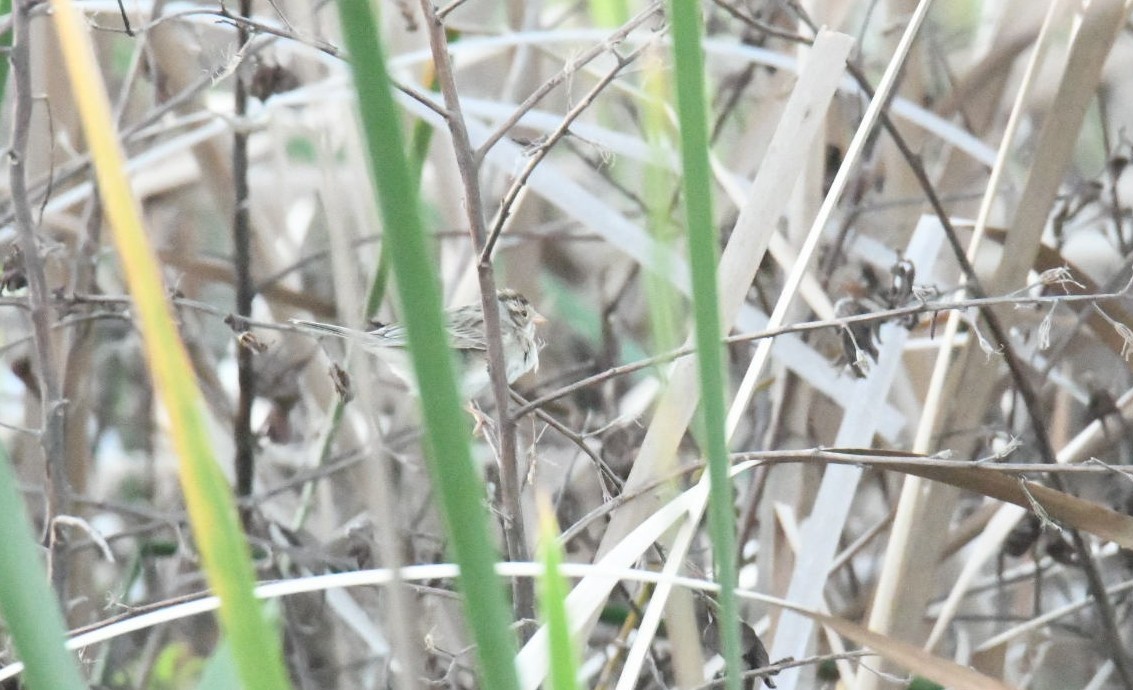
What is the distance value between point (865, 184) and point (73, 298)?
1152 millimetres

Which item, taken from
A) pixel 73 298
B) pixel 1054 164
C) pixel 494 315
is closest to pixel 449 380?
pixel 494 315

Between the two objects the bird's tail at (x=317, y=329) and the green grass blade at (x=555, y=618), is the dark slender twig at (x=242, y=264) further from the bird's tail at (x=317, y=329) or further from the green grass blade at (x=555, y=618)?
the green grass blade at (x=555, y=618)

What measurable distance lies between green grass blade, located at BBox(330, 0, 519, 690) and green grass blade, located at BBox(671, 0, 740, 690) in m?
0.15

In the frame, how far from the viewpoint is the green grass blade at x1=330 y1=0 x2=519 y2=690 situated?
17.8 inches

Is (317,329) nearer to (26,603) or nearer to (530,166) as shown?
(530,166)

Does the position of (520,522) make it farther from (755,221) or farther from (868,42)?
(868,42)

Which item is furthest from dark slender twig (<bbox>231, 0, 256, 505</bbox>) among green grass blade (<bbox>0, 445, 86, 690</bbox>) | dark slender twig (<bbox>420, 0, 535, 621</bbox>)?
green grass blade (<bbox>0, 445, 86, 690</bbox>)

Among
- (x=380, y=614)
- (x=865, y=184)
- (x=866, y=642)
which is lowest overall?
(x=866, y=642)

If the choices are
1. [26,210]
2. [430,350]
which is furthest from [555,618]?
[26,210]

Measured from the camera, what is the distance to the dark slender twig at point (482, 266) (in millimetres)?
840

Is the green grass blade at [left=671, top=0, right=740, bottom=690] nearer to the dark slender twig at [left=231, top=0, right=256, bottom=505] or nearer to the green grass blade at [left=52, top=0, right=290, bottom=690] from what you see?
the green grass blade at [left=52, top=0, right=290, bottom=690]

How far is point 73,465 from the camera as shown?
1.78m

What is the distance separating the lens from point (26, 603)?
20.4 inches

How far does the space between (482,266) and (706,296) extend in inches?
11.5
